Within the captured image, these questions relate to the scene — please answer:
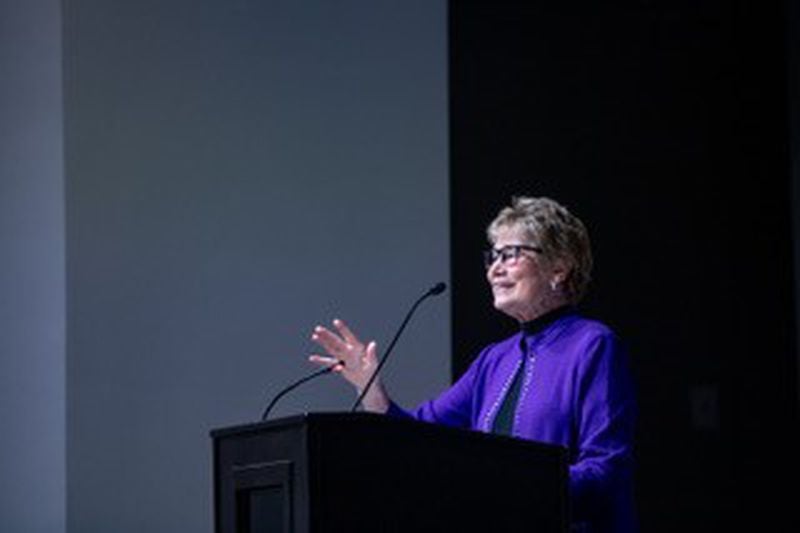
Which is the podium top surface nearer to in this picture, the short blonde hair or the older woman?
the older woman

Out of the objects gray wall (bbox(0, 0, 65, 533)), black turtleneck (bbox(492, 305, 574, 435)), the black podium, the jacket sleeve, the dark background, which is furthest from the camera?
the dark background

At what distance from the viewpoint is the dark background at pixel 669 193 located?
201 inches

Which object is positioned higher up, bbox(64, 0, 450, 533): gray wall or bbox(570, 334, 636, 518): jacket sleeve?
bbox(64, 0, 450, 533): gray wall

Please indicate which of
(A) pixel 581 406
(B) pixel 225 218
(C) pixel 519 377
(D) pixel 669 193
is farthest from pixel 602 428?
(D) pixel 669 193

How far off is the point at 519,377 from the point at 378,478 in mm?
821

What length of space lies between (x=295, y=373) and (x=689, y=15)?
5.18 feet

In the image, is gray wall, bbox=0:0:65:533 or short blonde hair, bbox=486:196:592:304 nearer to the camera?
short blonde hair, bbox=486:196:592:304

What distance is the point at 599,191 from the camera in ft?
17.1

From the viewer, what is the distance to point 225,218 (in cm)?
463

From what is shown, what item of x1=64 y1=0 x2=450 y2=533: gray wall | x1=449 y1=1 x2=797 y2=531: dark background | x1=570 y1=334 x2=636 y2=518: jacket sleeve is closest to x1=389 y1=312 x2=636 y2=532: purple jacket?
x1=570 y1=334 x2=636 y2=518: jacket sleeve

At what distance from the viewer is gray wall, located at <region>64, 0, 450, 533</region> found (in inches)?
174

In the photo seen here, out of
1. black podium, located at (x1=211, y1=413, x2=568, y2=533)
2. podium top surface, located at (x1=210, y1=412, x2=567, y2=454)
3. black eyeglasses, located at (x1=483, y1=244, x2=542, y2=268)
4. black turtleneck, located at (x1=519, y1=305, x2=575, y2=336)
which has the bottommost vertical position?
black podium, located at (x1=211, y1=413, x2=568, y2=533)

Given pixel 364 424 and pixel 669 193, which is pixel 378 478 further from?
pixel 669 193

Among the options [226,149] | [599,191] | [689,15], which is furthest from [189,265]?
[689,15]
